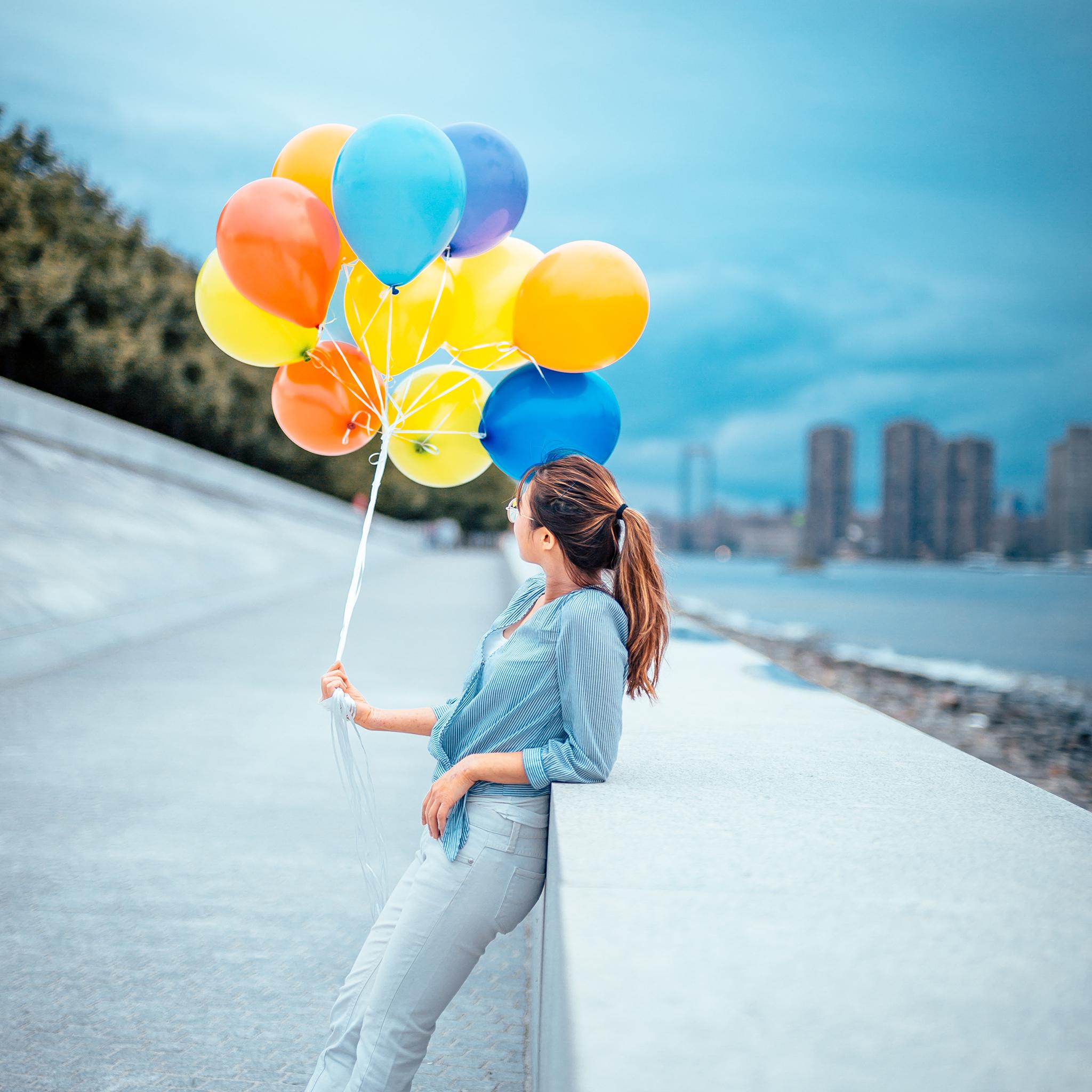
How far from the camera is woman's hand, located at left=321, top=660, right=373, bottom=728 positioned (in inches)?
106

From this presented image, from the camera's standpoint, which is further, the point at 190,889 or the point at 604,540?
the point at 190,889

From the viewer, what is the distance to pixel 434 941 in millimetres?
2152

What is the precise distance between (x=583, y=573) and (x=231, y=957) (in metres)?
2.00

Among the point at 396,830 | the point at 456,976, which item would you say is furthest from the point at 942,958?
the point at 396,830

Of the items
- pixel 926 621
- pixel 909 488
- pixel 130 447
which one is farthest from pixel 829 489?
pixel 130 447

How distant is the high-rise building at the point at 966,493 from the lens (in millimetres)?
86875

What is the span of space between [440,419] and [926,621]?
3535 cm

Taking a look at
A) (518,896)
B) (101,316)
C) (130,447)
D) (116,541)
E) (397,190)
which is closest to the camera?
(518,896)

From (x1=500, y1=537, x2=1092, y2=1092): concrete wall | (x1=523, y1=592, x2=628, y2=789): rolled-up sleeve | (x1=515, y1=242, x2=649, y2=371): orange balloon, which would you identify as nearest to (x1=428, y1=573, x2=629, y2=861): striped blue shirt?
(x1=523, y1=592, x2=628, y2=789): rolled-up sleeve

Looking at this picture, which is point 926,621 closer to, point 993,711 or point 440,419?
point 993,711

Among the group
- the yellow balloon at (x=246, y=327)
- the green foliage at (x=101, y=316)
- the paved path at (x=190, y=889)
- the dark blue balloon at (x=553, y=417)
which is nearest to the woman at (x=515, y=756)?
the paved path at (x=190, y=889)

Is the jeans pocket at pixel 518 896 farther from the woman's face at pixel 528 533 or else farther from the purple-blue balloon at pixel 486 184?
the purple-blue balloon at pixel 486 184

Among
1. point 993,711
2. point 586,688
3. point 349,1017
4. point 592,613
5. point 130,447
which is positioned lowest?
point 349,1017

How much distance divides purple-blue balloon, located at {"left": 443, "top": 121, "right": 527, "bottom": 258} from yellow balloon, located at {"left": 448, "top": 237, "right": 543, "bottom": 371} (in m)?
0.08
